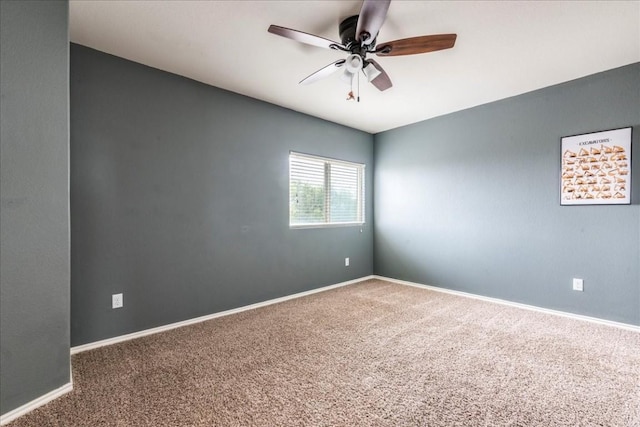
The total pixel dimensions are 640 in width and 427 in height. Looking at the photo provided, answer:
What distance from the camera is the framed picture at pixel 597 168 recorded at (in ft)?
8.97

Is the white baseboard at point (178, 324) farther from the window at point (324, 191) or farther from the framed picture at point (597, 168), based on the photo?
the framed picture at point (597, 168)

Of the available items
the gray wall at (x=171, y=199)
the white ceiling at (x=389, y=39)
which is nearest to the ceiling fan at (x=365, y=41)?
the white ceiling at (x=389, y=39)

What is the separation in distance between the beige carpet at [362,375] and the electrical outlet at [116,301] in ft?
1.12

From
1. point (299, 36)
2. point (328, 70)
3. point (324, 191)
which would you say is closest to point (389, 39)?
point (328, 70)

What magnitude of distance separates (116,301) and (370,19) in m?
2.92

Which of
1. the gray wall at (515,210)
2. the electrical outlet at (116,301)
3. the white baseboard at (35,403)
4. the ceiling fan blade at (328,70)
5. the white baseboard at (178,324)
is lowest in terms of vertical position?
the white baseboard at (178,324)

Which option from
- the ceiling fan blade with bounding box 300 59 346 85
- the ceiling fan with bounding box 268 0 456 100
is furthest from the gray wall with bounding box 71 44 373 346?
the ceiling fan with bounding box 268 0 456 100

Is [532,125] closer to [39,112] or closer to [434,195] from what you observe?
[434,195]

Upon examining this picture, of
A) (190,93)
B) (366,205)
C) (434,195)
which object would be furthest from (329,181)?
(190,93)

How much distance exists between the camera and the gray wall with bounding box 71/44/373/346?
7.80ft

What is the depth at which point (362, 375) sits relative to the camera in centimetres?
196

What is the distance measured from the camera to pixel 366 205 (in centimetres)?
489

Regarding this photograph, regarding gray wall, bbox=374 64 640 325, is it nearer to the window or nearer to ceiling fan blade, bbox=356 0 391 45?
the window

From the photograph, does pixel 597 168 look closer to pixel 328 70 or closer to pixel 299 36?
pixel 328 70
